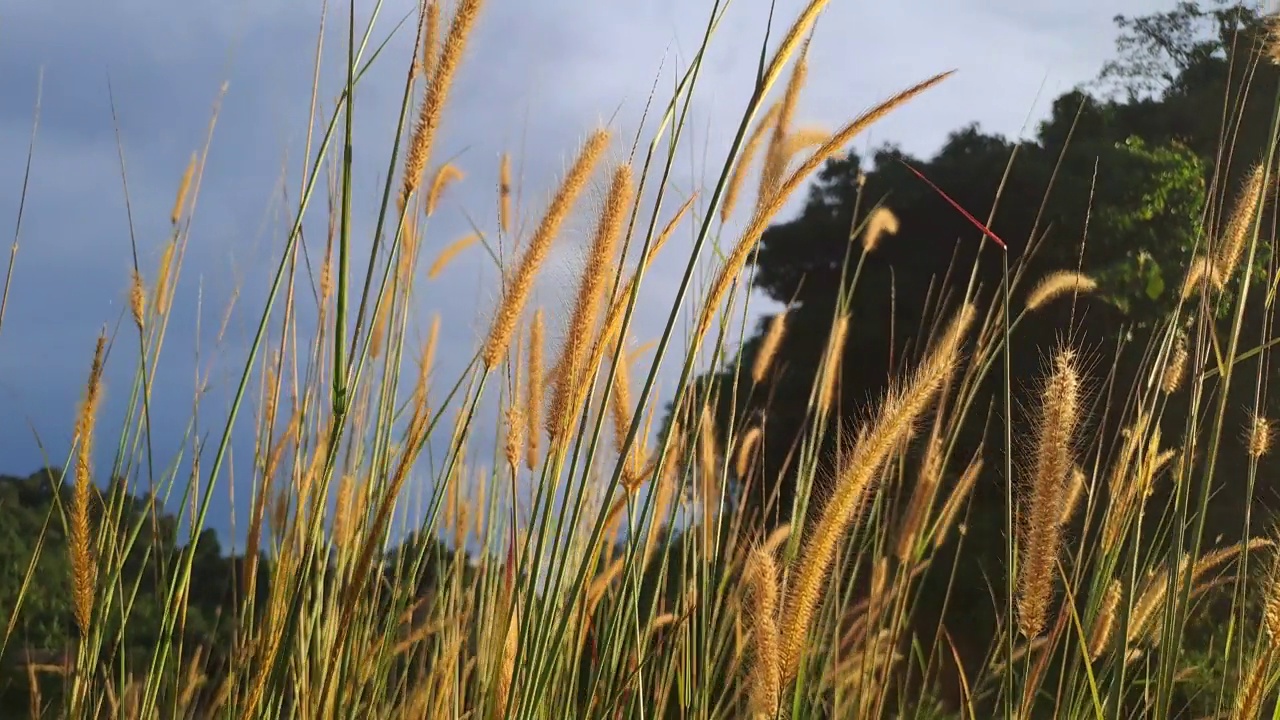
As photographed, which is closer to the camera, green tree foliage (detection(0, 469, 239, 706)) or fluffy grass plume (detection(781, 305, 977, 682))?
fluffy grass plume (detection(781, 305, 977, 682))

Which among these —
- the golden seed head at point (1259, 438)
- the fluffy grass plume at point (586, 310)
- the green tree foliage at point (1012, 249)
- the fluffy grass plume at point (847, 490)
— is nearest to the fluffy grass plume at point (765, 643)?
the fluffy grass plume at point (847, 490)

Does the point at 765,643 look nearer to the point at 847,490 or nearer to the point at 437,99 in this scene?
the point at 847,490

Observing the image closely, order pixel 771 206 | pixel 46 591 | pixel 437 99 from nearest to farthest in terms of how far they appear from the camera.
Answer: pixel 771 206
pixel 437 99
pixel 46 591

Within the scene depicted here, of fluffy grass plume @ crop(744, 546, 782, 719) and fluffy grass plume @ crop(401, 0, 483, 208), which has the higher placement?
fluffy grass plume @ crop(401, 0, 483, 208)

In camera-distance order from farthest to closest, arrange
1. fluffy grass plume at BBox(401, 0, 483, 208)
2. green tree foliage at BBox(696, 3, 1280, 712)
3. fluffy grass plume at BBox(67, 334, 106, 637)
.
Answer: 1. green tree foliage at BBox(696, 3, 1280, 712)
2. fluffy grass plume at BBox(67, 334, 106, 637)
3. fluffy grass plume at BBox(401, 0, 483, 208)

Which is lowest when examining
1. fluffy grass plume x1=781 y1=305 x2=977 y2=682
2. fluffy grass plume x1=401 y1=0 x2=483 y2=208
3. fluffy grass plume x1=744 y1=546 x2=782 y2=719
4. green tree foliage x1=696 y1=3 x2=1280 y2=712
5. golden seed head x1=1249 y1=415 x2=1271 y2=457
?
fluffy grass plume x1=744 y1=546 x2=782 y2=719

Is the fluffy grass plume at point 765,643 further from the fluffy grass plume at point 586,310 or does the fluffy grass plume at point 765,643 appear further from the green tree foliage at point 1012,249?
the green tree foliage at point 1012,249

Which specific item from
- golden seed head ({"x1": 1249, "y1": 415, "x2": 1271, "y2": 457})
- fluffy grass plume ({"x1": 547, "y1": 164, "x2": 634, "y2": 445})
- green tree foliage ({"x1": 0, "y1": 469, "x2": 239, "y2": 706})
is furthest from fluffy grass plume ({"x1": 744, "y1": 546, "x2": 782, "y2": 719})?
green tree foliage ({"x1": 0, "y1": 469, "x2": 239, "y2": 706})

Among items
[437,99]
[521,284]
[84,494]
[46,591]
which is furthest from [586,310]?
[46,591]

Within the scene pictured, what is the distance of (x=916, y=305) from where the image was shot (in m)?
7.11

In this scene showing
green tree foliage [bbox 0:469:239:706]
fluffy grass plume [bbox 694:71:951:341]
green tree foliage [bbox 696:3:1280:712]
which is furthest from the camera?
green tree foliage [bbox 696:3:1280:712]

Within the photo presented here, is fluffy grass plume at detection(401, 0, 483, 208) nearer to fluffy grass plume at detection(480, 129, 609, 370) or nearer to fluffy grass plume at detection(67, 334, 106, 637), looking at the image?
fluffy grass plume at detection(480, 129, 609, 370)

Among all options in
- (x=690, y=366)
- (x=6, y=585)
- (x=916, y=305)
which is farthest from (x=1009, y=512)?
(x=916, y=305)

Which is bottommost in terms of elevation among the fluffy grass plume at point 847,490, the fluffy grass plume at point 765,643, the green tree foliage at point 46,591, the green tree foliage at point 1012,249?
the green tree foliage at point 46,591
